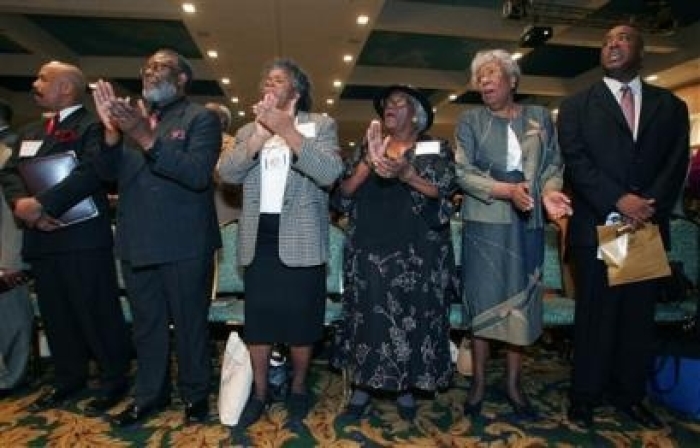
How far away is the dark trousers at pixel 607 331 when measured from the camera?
2.45m

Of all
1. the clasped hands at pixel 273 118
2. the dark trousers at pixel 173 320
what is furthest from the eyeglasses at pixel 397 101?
the dark trousers at pixel 173 320

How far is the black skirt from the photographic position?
240 centimetres

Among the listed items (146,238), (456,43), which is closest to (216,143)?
(146,238)

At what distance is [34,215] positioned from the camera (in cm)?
249

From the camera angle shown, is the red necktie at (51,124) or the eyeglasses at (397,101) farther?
the red necktie at (51,124)

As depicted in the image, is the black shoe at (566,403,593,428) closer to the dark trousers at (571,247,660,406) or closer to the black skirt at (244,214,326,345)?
the dark trousers at (571,247,660,406)

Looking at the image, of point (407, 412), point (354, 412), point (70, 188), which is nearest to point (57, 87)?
point (70, 188)

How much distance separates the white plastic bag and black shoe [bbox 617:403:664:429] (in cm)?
182

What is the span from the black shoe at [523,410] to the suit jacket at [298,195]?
3.84 ft

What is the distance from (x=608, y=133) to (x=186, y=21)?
7195 mm

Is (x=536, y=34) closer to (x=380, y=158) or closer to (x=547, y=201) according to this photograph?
(x=547, y=201)

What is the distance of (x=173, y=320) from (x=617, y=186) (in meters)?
2.13

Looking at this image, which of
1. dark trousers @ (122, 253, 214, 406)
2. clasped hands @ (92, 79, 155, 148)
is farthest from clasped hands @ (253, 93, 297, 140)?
dark trousers @ (122, 253, 214, 406)

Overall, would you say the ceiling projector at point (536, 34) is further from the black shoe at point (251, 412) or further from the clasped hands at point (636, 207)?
the black shoe at point (251, 412)
